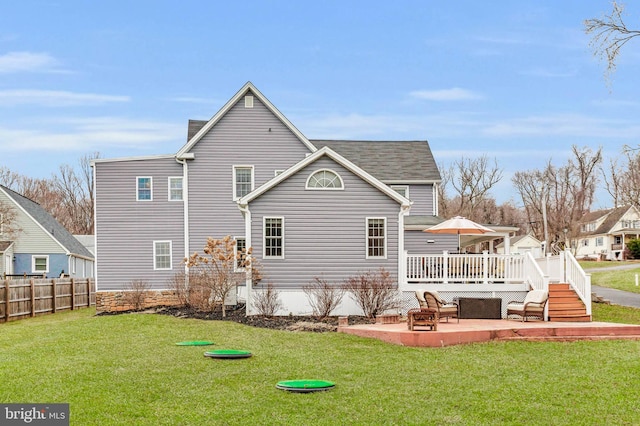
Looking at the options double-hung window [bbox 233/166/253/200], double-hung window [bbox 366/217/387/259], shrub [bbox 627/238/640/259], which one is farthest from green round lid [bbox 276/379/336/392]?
shrub [bbox 627/238/640/259]

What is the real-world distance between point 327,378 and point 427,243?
59.0 ft

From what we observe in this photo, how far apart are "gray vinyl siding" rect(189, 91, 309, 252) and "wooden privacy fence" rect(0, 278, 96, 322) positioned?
633 centimetres

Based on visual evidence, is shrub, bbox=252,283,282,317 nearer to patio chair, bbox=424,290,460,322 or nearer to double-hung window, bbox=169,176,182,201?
patio chair, bbox=424,290,460,322

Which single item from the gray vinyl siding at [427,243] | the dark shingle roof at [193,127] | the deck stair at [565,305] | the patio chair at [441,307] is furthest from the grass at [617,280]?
the dark shingle roof at [193,127]

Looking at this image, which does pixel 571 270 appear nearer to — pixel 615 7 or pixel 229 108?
pixel 615 7

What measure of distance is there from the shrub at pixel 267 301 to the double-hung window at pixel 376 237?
3.16 m

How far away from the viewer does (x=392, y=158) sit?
3297 cm

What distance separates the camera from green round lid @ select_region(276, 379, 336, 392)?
10.3 meters

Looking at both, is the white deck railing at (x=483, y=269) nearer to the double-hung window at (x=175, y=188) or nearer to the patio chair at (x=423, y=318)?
the patio chair at (x=423, y=318)

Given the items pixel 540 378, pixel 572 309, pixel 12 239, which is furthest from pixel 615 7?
pixel 12 239

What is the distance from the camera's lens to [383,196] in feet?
73.1

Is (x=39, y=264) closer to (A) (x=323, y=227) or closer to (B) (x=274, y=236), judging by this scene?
(B) (x=274, y=236)

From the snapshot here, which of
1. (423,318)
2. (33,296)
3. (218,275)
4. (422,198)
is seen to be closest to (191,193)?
(218,275)

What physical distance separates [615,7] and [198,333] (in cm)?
1633
